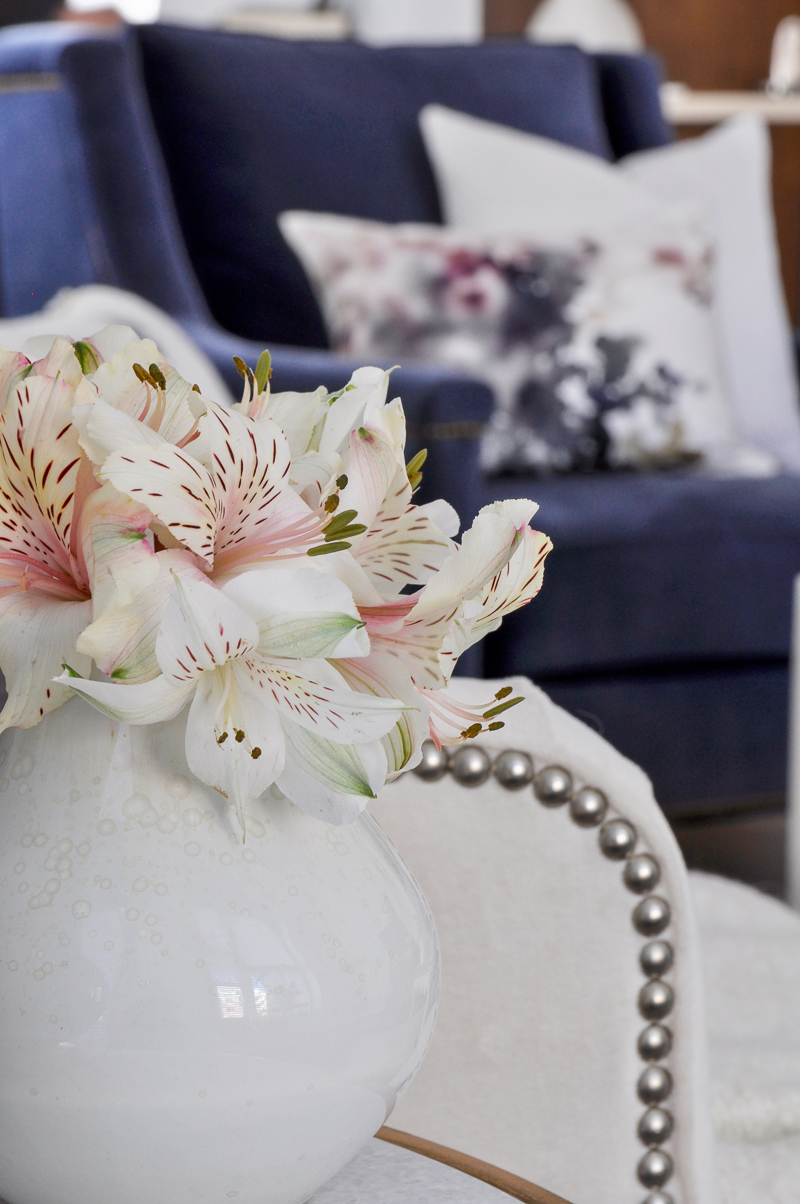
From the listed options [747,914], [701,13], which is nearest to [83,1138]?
[747,914]

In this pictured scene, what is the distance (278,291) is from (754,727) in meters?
0.91

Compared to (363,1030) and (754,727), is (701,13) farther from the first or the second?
(363,1030)

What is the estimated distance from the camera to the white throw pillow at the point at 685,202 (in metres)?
2.07

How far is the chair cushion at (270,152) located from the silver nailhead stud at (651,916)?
1525 mm

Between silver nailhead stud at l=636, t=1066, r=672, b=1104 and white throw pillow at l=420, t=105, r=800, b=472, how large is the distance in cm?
157

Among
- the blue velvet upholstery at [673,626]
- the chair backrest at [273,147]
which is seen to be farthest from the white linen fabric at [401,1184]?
the chair backrest at [273,147]

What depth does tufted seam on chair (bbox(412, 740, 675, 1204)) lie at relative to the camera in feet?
1.94

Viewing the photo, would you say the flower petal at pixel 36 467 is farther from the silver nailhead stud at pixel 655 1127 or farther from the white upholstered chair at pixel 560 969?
the silver nailhead stud at pixel 655 1127

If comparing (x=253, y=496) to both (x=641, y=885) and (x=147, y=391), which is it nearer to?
(x=147, y=391)

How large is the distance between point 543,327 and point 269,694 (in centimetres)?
155

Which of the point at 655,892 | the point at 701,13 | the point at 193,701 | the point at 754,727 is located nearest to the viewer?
the point at 193,701

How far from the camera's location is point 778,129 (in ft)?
16.5

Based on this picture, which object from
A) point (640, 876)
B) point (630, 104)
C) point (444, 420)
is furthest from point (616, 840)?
point (630, 104)

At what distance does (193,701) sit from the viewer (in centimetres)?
37
